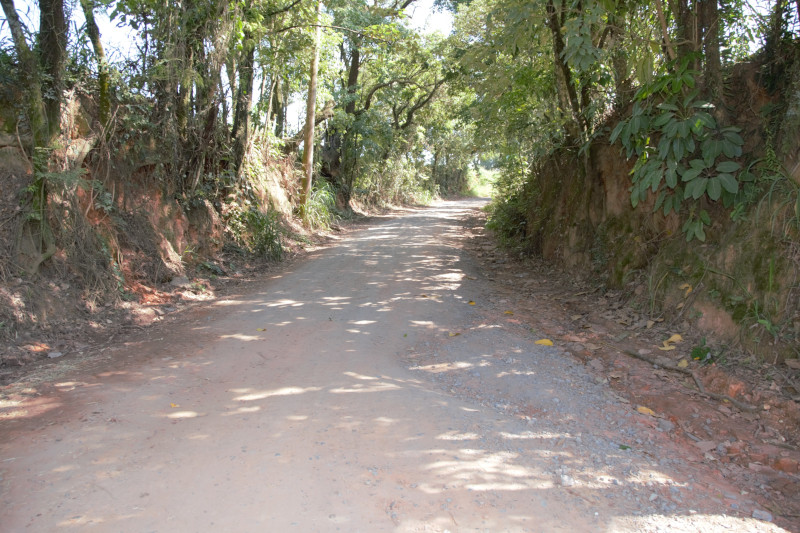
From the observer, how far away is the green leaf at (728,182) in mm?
5350

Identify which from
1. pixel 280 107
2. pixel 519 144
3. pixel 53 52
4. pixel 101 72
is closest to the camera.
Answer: pixel 53 52

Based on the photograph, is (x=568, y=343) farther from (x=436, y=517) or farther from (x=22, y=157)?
(x=22, y=157)

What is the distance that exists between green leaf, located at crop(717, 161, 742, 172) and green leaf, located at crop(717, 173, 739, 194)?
0.05 m

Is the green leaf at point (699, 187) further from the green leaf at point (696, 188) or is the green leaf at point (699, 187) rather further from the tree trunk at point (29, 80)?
the tree trunk at point (29, 80)

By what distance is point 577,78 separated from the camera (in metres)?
8.92

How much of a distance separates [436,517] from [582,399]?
2217 millimetres

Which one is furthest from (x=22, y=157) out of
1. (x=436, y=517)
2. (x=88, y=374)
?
(x=436, y=517)

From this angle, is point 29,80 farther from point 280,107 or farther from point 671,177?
point 280,107

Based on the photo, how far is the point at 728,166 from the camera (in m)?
5.47

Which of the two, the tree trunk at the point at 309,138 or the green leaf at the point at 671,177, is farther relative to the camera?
the tree trunk at the point at 309,138

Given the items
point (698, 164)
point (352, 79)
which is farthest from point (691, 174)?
point (352, 79)

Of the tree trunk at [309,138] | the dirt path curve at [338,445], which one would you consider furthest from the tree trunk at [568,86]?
the tree trunk at [309,138]

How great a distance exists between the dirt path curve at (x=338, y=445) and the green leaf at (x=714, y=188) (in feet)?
7.34

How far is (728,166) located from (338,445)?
15.9 ft
